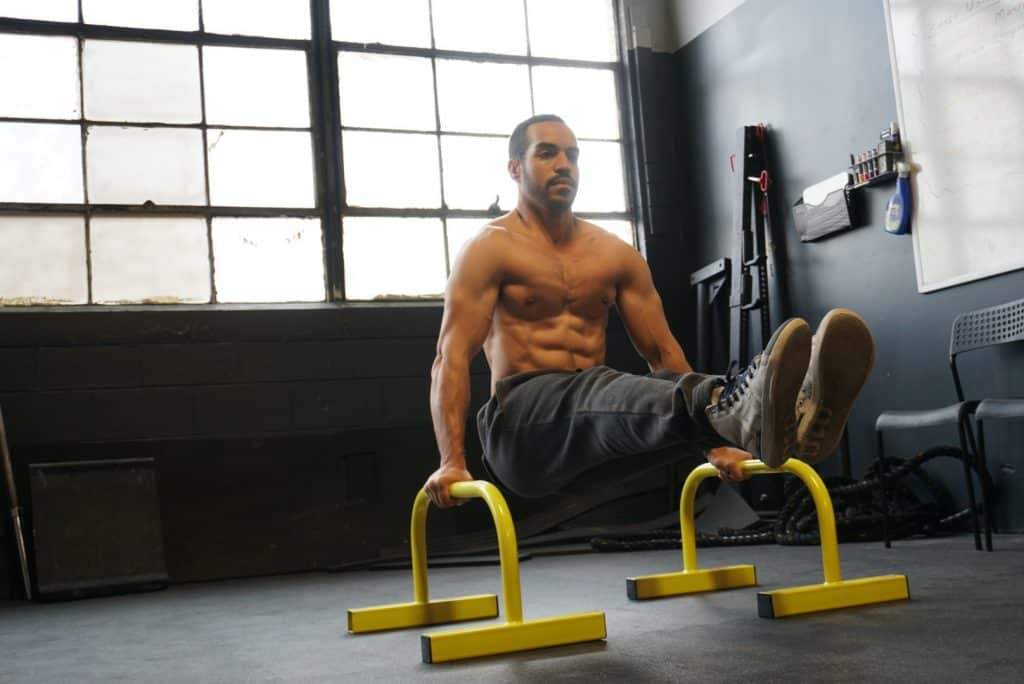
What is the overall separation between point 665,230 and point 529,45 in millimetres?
1299

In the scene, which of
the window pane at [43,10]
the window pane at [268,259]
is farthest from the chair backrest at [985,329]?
the window pane at [43,10]

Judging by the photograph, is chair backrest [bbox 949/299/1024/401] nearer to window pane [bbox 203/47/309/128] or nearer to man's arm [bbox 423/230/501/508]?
man's arm [bbox 423/230/501/508]

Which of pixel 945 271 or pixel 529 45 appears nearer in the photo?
pixel 945 271

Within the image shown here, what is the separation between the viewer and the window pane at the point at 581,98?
19.6 feet

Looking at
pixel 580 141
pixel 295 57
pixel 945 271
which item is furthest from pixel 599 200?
pixel 945 271

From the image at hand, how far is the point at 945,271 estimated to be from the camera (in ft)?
14.0

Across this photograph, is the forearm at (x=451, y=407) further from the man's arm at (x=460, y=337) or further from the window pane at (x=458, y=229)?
the window pane at (x=458, y=229)

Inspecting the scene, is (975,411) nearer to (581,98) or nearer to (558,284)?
(558,284)

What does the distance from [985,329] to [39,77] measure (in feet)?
14.1

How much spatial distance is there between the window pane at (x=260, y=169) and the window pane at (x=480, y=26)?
3.35ft

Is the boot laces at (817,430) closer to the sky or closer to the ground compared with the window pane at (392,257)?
closer to the ground

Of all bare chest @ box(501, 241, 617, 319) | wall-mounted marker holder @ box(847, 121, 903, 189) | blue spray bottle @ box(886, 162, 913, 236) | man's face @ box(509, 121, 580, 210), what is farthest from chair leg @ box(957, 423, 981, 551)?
man's face @ box(509, 121, 580, 210)

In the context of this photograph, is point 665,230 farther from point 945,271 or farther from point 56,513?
point 56,513

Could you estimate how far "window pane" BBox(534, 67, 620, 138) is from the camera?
5965 mm
